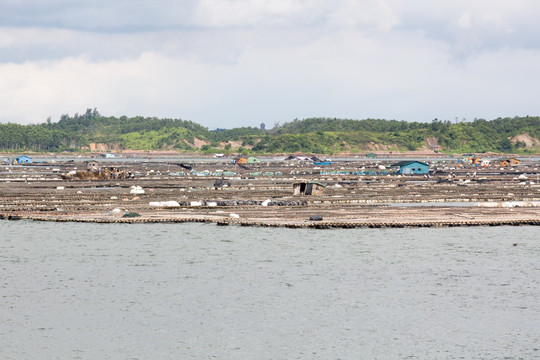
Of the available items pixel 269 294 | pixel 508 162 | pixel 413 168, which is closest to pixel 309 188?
pixel 269 294

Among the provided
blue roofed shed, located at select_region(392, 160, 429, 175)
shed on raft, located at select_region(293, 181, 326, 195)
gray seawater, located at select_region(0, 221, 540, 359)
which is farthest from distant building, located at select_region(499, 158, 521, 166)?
gray seawater, located at select_region(0, 221, 540, 359)

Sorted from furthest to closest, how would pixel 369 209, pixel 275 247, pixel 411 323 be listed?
pixel 369 209
pixel 275 247
pixel 411 323

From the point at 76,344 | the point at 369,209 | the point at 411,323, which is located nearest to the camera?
the point at 76,344

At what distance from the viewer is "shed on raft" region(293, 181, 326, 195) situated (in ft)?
248

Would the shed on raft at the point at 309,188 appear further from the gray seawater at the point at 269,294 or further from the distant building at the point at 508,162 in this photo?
the distant building at the point at 508,162

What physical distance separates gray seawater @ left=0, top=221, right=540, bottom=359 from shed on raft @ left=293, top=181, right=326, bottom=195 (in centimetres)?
2586

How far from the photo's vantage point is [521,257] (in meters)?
41.7

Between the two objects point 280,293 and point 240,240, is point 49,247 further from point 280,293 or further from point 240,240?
point 280,293

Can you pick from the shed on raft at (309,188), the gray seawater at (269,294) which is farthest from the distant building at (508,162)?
the gray seawater at (269,294)

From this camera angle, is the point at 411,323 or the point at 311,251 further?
the point at 311,251

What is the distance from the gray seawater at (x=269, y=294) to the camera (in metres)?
25.9

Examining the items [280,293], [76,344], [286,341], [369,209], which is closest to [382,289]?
[280,293]

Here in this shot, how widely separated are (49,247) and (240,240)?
11511 mm

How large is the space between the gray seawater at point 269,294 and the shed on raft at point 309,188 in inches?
1018
